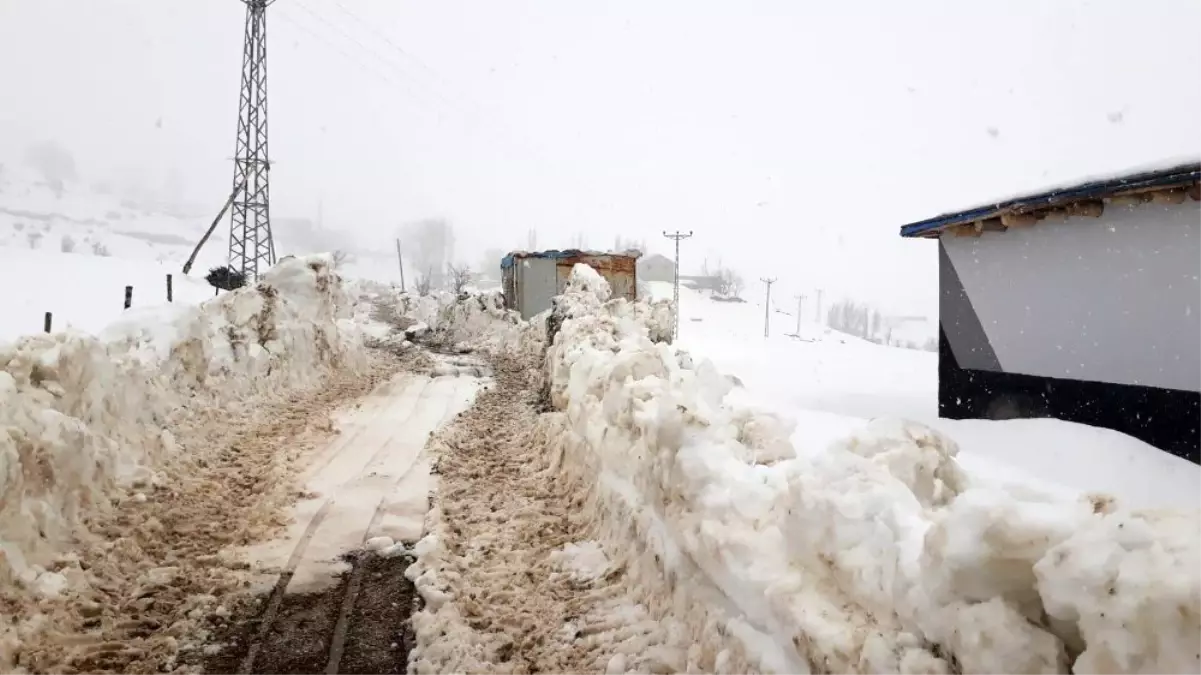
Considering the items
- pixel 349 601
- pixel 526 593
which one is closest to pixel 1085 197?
pixel 526 593

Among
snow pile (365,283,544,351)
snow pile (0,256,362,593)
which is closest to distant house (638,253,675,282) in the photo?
snow pile (365,283,544,351)

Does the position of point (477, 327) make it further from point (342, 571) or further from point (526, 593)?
point (526, 593)

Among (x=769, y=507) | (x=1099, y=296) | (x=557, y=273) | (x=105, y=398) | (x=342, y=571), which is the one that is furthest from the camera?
(x=557, y=273)

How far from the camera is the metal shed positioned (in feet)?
87.8

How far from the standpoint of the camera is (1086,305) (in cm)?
826

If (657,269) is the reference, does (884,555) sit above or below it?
below

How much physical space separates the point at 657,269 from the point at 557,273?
6632 cm

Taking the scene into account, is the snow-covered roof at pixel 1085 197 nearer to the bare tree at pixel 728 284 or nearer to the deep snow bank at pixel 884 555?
the deep snow bank at pixel 884 555

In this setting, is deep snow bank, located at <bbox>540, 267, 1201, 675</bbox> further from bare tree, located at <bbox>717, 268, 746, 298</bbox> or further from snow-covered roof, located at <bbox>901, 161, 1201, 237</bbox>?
bare tree, located at <bbox>717, 268, 746, 298</bbox>

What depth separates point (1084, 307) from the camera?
8297 millimetres

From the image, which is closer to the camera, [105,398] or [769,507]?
[769,507]

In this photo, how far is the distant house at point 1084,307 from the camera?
23.2 feet

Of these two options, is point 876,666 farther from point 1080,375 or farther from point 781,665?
point 1080,375

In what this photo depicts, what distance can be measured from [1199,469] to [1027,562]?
6.54 metres
